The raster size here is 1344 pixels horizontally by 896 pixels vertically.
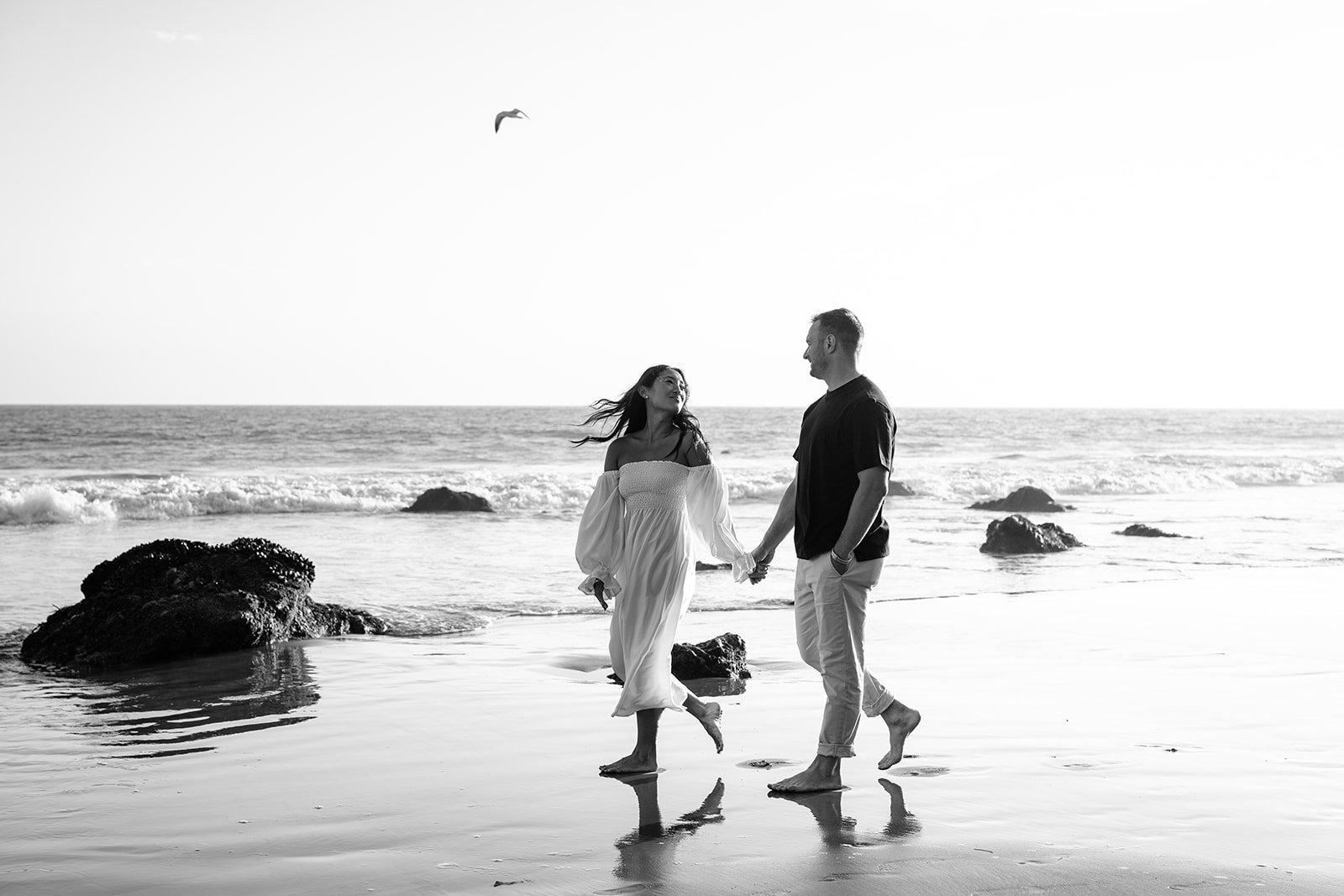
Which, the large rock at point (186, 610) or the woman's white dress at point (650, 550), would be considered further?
the large rock at point (186, 610)

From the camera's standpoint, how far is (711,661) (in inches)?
274

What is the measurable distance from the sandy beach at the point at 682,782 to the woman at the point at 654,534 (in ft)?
1.41

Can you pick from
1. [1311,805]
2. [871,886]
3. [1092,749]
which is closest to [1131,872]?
[871,886]

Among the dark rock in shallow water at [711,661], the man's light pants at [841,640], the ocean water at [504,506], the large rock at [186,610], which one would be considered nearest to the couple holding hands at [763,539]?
the man's light pants at [841,640]

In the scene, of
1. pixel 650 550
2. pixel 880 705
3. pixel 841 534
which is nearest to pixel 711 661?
pixel 650 550

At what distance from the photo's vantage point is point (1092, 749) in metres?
4.97

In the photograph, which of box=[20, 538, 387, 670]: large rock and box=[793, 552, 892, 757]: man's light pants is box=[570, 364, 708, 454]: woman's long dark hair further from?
box=[20, 538, 387, 670]: large rock

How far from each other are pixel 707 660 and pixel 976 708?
5.74 feet

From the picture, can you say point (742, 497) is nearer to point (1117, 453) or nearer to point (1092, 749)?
point (1092, 749)

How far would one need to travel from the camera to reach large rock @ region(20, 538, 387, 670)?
7.58 m

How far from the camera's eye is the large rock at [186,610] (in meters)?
7.58

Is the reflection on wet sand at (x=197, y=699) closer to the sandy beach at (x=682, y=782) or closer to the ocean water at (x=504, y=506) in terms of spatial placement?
the sandy beach at (x=682, y=782)

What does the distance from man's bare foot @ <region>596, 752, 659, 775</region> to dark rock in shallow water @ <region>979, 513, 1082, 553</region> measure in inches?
429

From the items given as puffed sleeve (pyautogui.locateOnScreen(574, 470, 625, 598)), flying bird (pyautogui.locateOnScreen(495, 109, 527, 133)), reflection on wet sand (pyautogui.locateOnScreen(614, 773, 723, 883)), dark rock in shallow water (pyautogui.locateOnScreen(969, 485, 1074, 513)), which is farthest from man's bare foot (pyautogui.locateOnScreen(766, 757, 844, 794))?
dark rock in shallow water (pyautogui.locateOnScreen(969, 485, 1074, 513))
